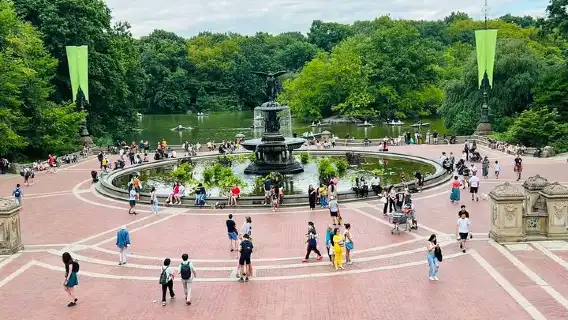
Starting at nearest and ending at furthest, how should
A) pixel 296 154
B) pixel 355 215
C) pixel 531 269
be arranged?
pixel 531 269
pixel 355 215
pixel 296 154

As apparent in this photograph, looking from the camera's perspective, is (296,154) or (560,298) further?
(296,154)

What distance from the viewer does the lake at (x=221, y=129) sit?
7614cm

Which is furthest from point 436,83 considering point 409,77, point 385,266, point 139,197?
point 385,266

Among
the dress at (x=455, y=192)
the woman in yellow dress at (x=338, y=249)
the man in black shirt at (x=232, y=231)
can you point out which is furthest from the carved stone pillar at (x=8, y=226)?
the dress at (x=455, y=192)

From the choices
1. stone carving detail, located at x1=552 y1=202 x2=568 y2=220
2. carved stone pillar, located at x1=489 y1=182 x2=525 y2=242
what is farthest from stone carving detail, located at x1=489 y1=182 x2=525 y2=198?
stone carving detail, located at x1=552 y1=202 x2=568 y2=220

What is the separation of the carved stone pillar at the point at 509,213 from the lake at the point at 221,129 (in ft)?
166

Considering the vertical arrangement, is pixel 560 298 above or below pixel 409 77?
below

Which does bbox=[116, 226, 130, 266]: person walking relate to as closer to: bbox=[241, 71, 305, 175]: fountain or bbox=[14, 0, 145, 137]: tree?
bbox=[241, 71, 305, 175]: fountain

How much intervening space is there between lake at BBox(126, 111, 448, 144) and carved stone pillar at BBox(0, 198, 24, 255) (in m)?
52.3

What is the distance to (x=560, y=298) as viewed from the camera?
1470 centimetres

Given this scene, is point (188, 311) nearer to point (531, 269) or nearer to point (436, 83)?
point (531, 269)

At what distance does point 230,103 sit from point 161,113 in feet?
42.8

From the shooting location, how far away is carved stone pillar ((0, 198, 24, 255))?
65.7 feet

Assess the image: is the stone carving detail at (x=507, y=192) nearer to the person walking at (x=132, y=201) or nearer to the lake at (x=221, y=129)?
the person walking at (x=132, y=201)
